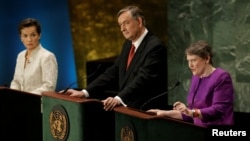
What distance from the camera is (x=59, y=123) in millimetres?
3322

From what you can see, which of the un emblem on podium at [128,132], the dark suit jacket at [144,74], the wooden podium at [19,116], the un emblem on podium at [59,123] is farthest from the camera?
the wooden podium at [19,116]

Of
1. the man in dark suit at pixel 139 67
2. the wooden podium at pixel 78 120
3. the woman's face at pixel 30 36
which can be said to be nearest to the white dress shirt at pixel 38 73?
the woman's face at pixel 30 36

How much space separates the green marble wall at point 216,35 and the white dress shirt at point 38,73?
220cm

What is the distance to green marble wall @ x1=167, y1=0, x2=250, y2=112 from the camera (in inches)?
213

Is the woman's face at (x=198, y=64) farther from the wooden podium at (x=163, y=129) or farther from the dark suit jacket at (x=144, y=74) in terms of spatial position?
the wooden podium at (x=163, y=129)

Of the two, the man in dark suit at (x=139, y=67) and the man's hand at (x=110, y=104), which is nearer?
the man's hand at (x=110, y=104)

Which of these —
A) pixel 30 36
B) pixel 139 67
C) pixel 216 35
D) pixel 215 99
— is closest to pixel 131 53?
pixel 139 67

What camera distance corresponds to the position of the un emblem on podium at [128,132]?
2.83 meters

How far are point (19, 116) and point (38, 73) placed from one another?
1.24ft

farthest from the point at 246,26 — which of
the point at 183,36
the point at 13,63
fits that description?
the point at 13,63

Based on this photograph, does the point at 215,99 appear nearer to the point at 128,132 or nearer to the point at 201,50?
the point at 201,50

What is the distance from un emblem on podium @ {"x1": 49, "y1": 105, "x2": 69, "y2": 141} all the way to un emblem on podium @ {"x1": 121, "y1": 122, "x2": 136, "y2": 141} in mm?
474

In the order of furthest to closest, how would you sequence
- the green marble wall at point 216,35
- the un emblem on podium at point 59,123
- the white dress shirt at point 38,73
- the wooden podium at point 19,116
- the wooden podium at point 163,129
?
the green marble wall at point 216,35 → the white dress shirt at point 38,73 → the wooden podium at point 19,116 → the un emblem on podium at point 59,123 → the wooden podium at point 163,129

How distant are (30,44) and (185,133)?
1.93m
